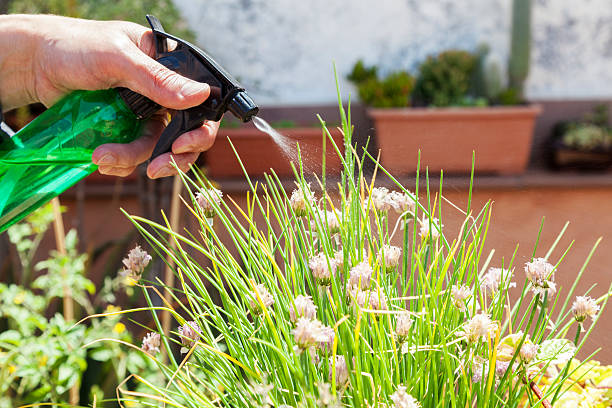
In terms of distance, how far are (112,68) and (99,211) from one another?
7.31 ft

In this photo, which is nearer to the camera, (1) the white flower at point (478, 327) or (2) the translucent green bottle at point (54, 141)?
(1) the white flower at point (478, 327)

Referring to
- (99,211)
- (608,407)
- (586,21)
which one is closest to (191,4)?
(99,211)

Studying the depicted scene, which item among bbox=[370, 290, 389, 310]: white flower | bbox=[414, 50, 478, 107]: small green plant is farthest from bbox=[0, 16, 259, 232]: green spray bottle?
bbox=[414, 50, 478, 107]: small green plant

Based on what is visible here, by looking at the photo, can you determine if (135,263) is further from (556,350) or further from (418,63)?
(418,63)

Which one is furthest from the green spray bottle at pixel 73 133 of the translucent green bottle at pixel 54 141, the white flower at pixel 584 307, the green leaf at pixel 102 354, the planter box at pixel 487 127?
the planter box at pixel 487 127

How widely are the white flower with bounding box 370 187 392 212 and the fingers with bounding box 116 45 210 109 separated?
0.54 ft

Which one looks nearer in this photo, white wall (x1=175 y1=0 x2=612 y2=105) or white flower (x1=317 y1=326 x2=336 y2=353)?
white flower (x1=317 y1=326 x2=336 y2=353)

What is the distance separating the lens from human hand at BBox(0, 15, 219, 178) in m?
0.52

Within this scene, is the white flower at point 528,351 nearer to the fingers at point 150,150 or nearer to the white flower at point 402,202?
the white flower at point 402,202

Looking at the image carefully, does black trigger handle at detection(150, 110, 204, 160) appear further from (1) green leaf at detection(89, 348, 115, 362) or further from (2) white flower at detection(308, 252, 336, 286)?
(1) green leaf at detection(89, 348, 115, 362)

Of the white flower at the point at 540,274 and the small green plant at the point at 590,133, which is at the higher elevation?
the white flower at the point at 540,274

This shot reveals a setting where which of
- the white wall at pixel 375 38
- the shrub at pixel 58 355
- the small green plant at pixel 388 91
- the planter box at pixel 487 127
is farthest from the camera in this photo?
the white wall at pixel 375 38

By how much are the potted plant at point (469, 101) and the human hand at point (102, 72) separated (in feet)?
5.63

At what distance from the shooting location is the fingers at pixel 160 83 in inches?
20.0
